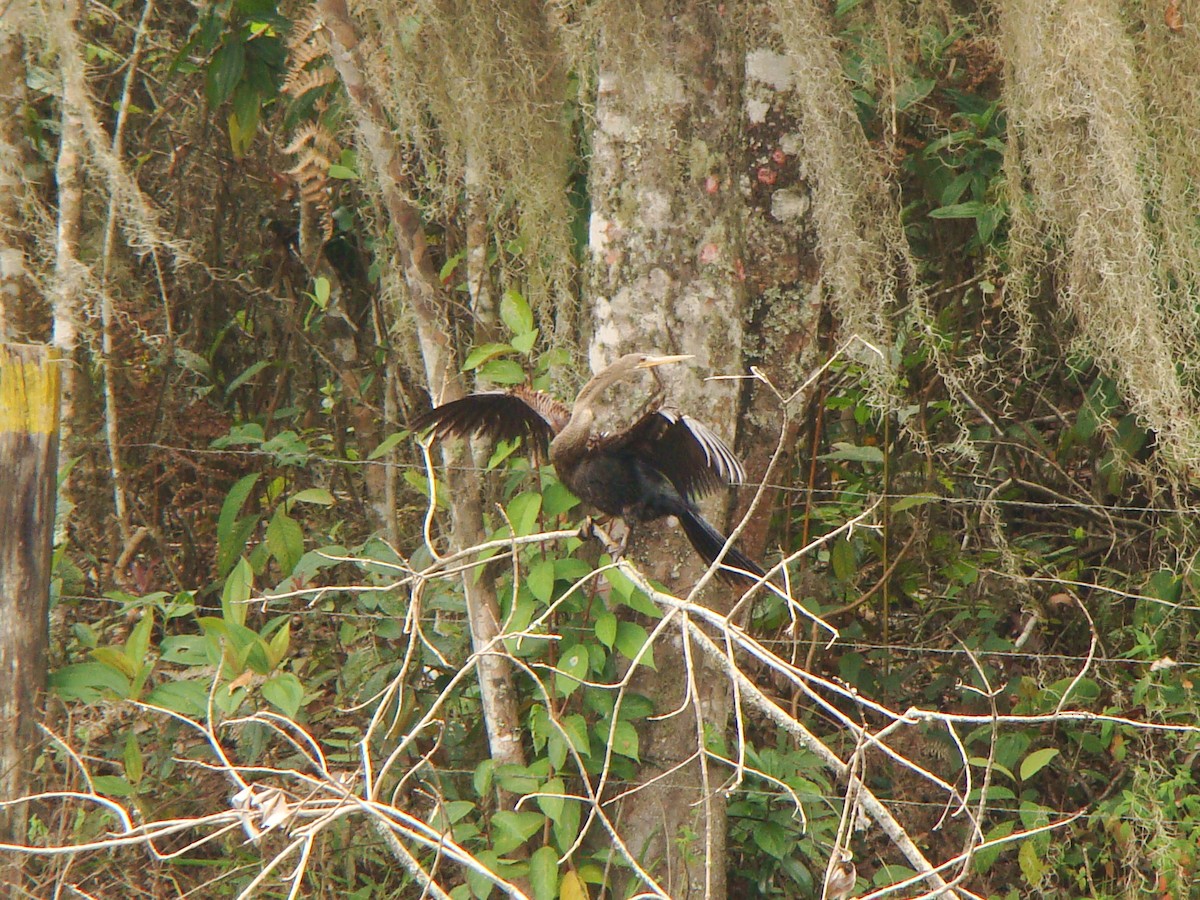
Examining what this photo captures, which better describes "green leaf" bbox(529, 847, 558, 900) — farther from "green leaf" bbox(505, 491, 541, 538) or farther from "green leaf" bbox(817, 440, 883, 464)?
"green leaf" bbox(817, 440, 883, 464)

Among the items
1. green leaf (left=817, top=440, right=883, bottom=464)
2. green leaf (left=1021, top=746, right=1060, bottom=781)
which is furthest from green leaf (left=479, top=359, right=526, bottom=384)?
green leaf (left=1021, top=746, right=1060, bottom=781)

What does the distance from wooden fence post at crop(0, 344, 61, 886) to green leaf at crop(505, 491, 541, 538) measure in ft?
3.05

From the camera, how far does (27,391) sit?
7.04 ft

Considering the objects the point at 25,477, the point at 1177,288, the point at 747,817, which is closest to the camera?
the point at 25,477

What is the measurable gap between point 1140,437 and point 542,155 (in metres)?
1.73

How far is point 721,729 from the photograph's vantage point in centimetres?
264

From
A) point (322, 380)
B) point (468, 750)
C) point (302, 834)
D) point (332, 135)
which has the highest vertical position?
point (332, 135)

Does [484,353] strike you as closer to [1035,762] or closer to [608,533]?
[608,533]

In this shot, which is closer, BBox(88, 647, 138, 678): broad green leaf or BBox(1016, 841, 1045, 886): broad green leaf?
BBox(88, 647, 138, 678): broad green leaf

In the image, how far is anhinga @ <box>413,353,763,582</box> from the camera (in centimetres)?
237

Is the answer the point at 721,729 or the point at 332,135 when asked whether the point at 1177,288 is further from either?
the point at 332,135

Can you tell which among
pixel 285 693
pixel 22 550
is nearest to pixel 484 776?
pixel 285 693

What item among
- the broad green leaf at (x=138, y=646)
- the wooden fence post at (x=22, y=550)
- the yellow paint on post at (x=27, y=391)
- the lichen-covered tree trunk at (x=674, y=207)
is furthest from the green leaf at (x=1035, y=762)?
the yellow paint on post at (x=27, y=391)

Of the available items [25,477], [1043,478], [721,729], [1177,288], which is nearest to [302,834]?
[25,477]
